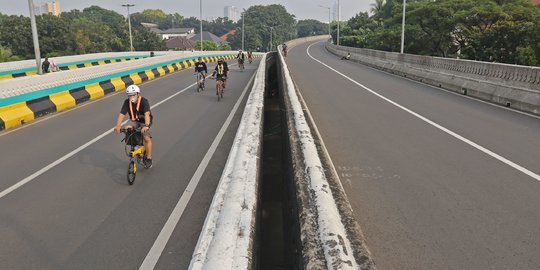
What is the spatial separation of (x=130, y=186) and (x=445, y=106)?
1164cm

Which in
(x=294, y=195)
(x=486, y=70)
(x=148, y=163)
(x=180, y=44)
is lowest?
(x=148, y=163)

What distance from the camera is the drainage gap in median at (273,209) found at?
17.1 feet

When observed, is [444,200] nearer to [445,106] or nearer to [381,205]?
[381,205]

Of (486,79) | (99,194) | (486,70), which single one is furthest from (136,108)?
(486,70)

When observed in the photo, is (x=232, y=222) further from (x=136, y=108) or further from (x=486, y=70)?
(x=486, y=70)

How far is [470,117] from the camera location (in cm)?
1317

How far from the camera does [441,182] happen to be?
702 cm

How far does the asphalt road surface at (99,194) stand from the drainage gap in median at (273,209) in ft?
2.72

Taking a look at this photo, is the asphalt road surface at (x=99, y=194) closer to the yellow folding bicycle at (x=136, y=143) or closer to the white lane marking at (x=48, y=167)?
the white lane marking at (x=48, y=167)

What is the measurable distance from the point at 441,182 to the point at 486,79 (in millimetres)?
13691

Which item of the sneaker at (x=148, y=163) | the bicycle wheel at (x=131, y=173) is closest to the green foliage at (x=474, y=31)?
the sneaker at (x=148, y=163)

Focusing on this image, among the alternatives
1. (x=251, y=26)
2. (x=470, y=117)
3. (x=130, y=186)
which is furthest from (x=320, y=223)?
(x=251, y=26)

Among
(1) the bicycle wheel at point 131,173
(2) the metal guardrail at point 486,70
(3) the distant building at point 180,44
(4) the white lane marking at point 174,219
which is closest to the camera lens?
(4) the white lane marking at point 174,219

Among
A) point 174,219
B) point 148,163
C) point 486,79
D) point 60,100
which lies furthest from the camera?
point 486,79
